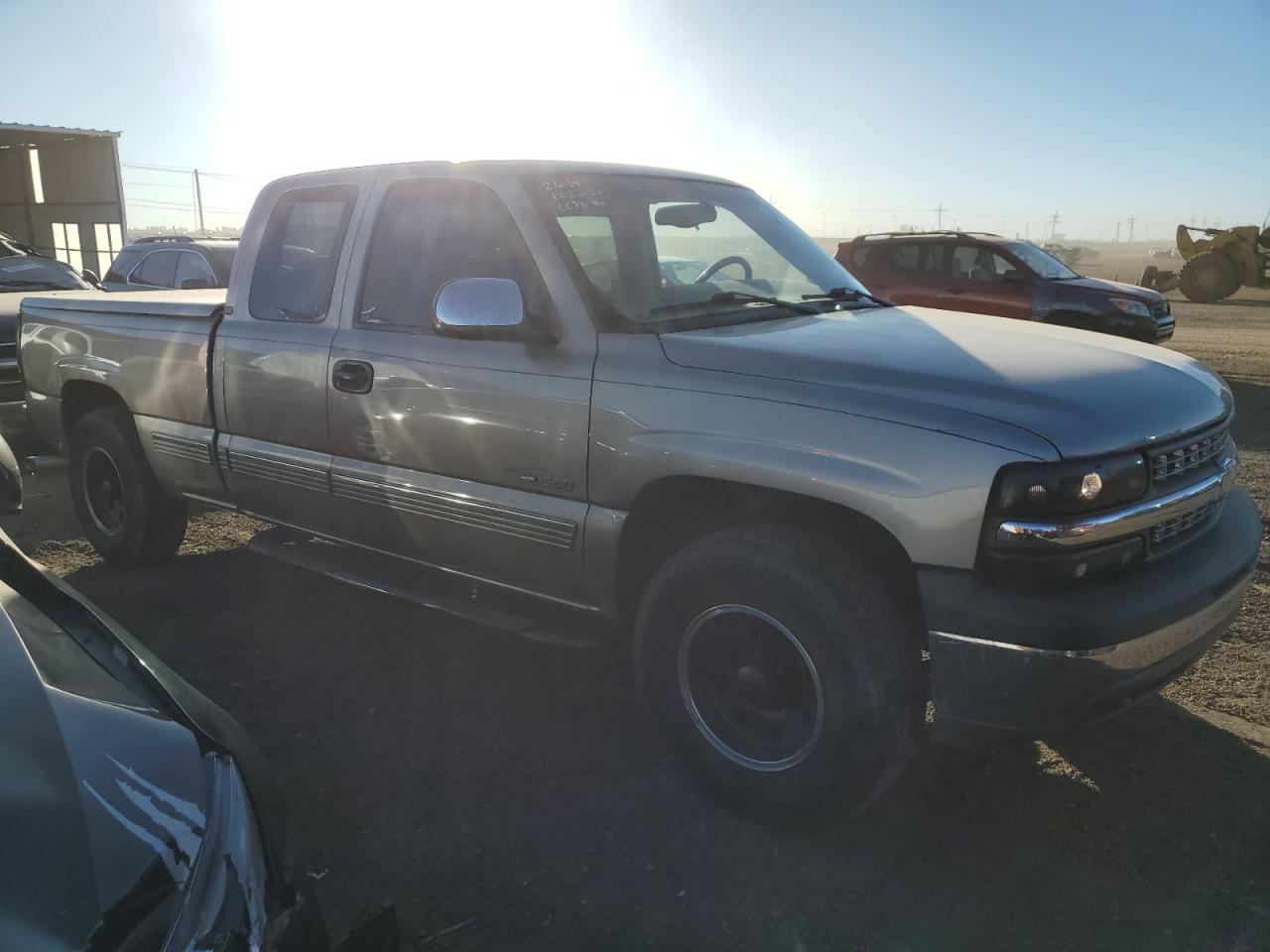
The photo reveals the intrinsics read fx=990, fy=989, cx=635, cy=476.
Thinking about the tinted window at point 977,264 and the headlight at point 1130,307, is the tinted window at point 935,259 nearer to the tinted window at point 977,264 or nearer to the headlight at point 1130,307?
the tinted window at point 977,264

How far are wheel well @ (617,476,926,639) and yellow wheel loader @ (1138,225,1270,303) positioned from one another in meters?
26.0

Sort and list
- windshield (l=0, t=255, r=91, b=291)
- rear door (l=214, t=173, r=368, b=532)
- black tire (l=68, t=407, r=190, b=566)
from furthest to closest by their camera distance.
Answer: windshield (l=0, t=255, r=91, b=291), black tire (l=68, t=407, r=190, b=566), rear door (l=214, t=173, r=368, b=532)

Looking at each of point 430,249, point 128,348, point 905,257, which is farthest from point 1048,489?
point 905,257

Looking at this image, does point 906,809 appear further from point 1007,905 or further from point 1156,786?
point 1156,786

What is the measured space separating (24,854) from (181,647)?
3067 mm

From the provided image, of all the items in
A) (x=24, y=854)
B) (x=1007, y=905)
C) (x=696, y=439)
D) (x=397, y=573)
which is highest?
(x=696, y=439)

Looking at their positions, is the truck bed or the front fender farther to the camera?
the truck bed

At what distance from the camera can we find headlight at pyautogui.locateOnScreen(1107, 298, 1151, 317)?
11.7 m

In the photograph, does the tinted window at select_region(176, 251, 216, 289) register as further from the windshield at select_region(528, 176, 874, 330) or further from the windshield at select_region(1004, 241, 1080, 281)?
the windshield at select_region(1004, 241, 1080, 281)

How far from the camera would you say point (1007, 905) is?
2.65m

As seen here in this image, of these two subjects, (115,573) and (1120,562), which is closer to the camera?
(1120,562)

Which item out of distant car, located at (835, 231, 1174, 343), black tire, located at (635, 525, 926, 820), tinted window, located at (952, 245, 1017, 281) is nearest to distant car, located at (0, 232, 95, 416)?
black tire, located at (635, 525, 926, 820)

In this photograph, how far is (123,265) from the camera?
1300cm

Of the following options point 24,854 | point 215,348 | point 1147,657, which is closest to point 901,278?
point 215,348
